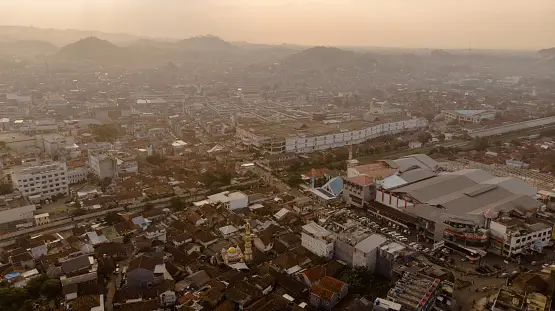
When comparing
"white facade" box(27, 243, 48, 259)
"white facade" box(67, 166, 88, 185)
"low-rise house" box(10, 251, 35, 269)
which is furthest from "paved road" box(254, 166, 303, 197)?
"low-rise house" box(10, 251, 35, 269)

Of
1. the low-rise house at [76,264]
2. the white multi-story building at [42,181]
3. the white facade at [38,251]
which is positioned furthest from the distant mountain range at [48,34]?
the low-rise house at [76,264]

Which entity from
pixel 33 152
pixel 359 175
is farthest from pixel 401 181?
pixel 33 152

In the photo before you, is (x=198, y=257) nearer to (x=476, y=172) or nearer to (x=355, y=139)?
(x=476, y=172)

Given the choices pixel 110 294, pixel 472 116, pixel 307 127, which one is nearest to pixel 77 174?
pixel 110 294

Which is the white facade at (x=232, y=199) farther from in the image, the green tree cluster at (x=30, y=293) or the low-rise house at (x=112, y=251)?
the green tree cluster at (x=30, y=293)

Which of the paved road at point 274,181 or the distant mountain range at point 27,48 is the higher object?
the distant mountain range at point 27,48

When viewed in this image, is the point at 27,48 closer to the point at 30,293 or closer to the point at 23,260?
the point at 23,260

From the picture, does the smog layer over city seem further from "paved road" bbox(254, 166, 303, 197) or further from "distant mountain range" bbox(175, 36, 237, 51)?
"distant mountain range" bbox(175, 36, 237, 51)
